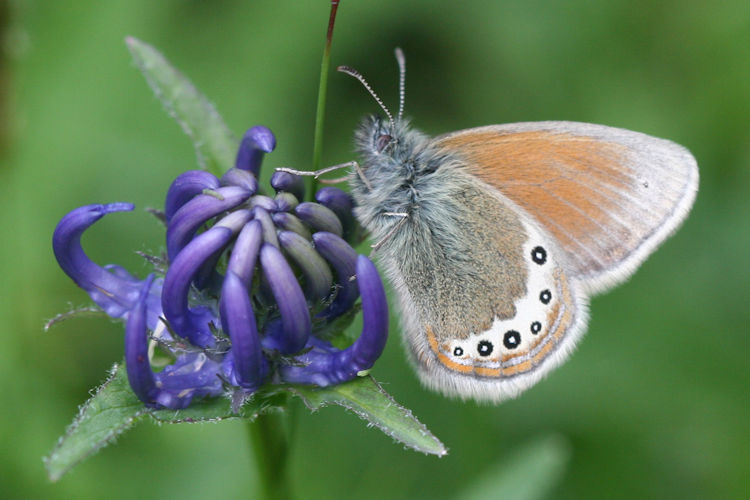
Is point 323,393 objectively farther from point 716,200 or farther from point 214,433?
point 716,200

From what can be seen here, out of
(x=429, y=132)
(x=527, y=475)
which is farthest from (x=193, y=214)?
(x=429, y=132)

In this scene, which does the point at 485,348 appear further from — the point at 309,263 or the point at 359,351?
the point at 309,263

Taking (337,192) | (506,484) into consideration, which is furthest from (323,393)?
(506,484)

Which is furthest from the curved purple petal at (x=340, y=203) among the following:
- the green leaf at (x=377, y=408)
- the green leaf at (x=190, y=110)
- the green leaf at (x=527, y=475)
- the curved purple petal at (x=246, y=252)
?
the green leaf at (x=527, y=475)

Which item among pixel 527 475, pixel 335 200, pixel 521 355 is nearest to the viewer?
pixel 335 200

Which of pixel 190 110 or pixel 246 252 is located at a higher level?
pixel 190 110

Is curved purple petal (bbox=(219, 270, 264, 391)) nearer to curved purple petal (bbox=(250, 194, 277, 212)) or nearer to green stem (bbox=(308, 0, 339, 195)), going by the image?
curved purple petal (bbox=(250, 194, 277, 212))

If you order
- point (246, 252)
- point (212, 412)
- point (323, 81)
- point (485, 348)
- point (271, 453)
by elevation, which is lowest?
point (271, 453)

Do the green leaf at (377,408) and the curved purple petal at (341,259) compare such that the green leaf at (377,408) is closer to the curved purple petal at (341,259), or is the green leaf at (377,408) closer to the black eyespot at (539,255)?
the curved purple petal at (341,259)
